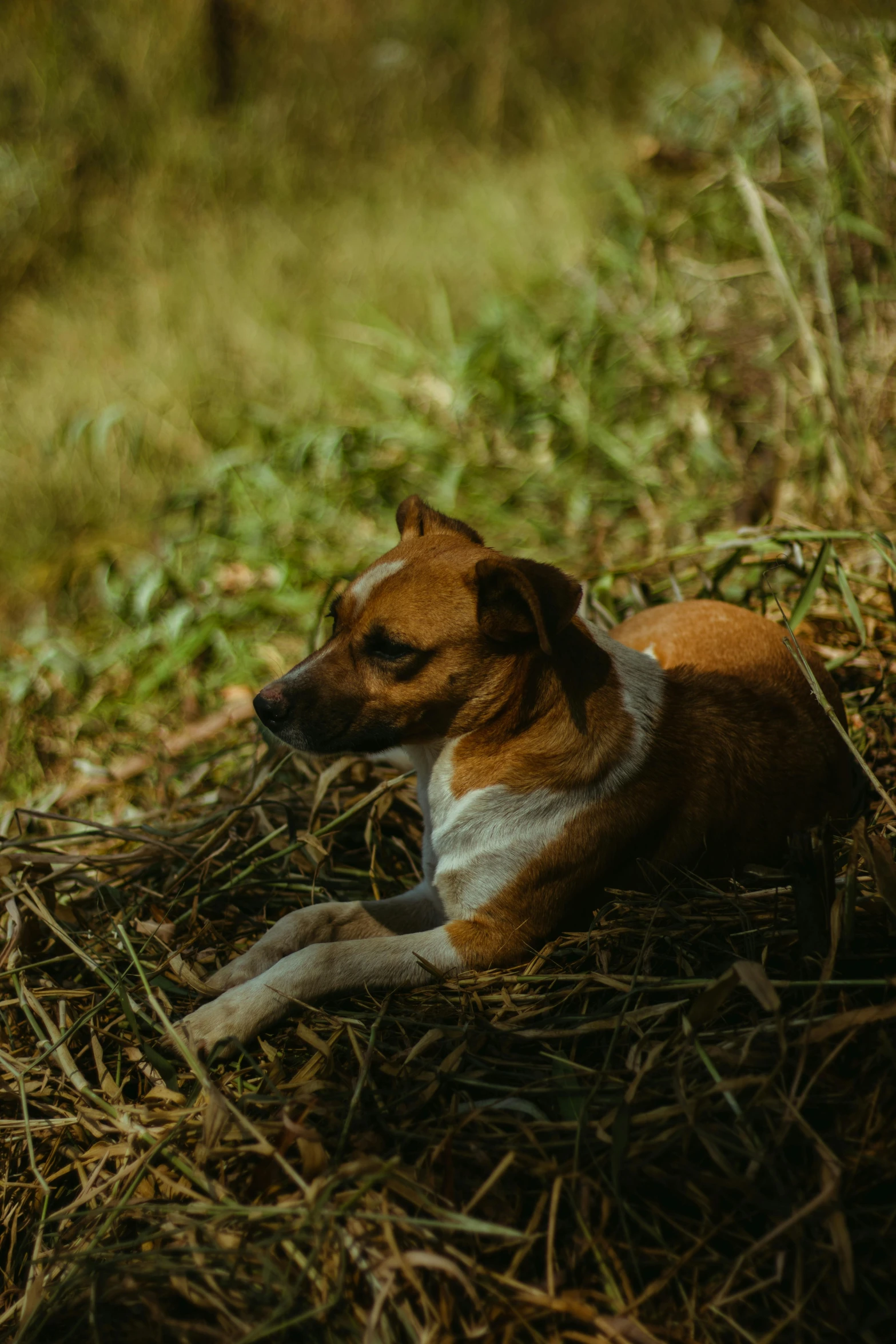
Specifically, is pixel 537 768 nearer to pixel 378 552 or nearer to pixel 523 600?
pixel 523 600

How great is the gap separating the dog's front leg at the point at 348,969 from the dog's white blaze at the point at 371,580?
0.89 meters

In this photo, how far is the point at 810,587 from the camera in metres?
3.25

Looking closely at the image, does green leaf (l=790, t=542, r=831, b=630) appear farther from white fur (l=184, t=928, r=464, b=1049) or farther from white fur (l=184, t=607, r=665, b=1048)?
white fur (l=184, t=928, r=464, b=1049)

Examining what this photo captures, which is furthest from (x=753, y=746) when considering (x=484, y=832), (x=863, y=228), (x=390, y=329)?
(x=390, y=329)

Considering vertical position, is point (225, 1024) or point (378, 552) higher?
point (225, 1024)

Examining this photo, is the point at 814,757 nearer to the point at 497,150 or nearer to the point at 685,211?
the point at 685,211

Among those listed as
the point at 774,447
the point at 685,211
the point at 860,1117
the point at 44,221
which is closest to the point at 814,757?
the point at 860,1117

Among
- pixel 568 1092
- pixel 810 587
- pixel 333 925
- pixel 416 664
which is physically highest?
pixel 416 664

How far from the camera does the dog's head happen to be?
2514mm

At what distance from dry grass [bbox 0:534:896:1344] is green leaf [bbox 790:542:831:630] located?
77cm

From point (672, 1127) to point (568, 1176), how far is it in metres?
0.22

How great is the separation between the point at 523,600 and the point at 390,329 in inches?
186

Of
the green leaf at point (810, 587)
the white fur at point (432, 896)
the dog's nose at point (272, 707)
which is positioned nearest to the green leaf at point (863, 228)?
the green leaf at point (810, 587)

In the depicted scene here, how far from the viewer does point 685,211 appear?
6.35 m
